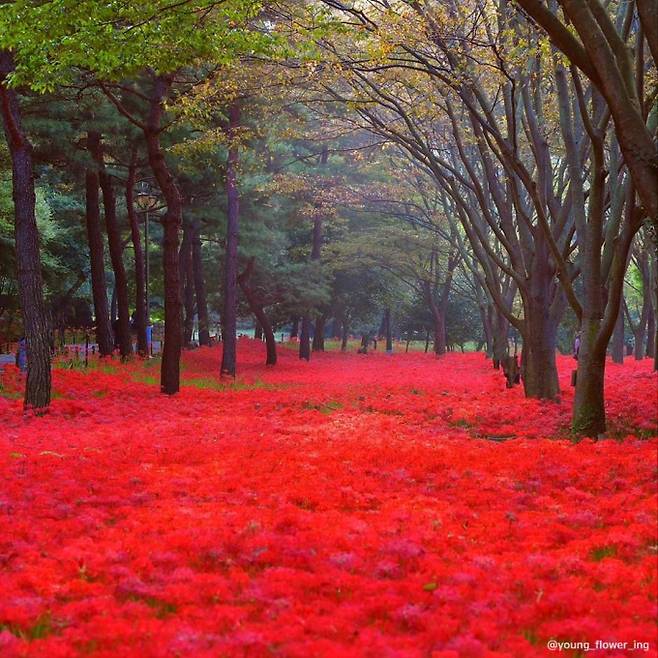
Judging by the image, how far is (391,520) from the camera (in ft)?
18.3

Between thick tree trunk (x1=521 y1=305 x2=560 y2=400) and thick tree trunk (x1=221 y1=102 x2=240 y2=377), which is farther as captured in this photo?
thick tree trunk (x1=221 y1=102 x2=240 y2=377)

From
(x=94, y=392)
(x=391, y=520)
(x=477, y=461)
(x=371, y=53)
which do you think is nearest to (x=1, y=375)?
(x=94, y=392)

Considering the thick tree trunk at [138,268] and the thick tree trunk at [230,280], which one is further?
the thick tree trunk at [138,268]

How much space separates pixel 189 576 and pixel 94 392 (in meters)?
12.5

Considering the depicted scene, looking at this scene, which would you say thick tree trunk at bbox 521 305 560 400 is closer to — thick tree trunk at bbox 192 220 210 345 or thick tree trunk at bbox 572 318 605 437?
thick tree trunk at bbox 572 318 605 437

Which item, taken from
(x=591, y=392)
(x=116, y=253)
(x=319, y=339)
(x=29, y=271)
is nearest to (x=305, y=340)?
(x=319, y=339)

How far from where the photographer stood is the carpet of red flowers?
11.6ft

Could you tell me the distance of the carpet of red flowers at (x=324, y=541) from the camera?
3.53 m

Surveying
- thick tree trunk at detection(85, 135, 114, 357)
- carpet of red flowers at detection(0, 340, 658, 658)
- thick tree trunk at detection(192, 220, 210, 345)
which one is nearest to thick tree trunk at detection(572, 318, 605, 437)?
carpet of red flowers at detection(0, 340, 658, 658)

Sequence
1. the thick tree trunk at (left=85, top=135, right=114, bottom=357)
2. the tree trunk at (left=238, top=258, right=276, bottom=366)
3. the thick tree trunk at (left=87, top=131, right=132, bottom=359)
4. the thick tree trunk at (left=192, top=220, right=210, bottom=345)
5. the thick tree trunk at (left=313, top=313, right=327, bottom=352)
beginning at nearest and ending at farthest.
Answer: the thick tree trunk at (left=85, top=135, right=114, bottom=357)
the thick tree trunk at (left=87, top=131, right=132, bottom=359)
the tree trunk at (left=238, top=258, right=276, bottom=366)
the thick tree trunk at (left=192, top=220, right=210, bottom=345)
the thick tree trunk at (left=313, top=313, right=327, bottom=352)

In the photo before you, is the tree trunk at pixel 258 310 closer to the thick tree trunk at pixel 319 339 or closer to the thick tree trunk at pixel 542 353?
the thick tree trunk at pixel 319 339

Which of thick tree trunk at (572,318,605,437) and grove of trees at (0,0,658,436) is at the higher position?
grove of trees at (0,0,658,436)

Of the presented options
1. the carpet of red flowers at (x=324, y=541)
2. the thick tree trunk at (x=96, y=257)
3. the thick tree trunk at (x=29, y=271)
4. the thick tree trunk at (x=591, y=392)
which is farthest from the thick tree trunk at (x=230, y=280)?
the thick tree trunk at (x=591, y=392)

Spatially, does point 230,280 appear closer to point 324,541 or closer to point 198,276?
point 198,276
